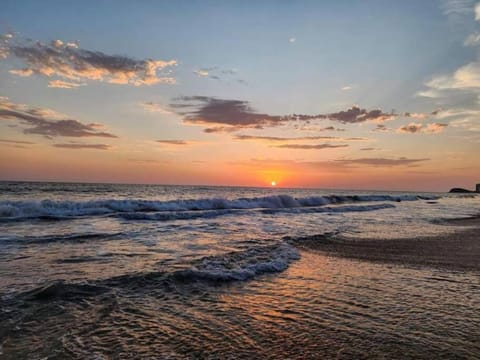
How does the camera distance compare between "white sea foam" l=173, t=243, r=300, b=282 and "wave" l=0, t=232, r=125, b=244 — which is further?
"wave" l=0, t=232, r=125, b=244

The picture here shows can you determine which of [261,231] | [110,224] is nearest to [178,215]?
[110,224]

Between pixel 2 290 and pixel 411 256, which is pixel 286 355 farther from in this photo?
pixel 411 256

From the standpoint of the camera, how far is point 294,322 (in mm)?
5074

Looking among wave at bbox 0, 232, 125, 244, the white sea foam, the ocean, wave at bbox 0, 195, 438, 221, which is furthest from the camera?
wave at bbox 0, 195, 438, 221

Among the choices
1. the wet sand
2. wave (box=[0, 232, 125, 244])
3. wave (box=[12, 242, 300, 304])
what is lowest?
wave (box=[0, 232, 125, 244])

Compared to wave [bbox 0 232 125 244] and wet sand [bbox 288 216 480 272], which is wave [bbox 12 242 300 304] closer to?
wet sand [bbox 288 216 480 272]

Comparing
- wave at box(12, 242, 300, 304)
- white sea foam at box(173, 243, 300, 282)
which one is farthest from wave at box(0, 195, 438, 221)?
wave at box(12, 242, 300, 304)

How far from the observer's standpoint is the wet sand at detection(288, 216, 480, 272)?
31.6 ft

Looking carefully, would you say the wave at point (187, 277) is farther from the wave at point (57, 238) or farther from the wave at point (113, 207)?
the wave at point (113, 207)

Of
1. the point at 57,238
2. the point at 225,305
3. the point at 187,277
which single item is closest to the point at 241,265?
the point at 187,277

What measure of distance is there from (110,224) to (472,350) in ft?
56.8

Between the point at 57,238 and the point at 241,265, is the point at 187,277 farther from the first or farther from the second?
the point at 57,238

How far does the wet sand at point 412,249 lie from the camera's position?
31.6 feet

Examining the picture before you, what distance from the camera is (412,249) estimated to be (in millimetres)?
Answer: 11688
